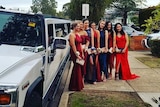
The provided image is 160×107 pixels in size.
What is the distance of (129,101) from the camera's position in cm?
715

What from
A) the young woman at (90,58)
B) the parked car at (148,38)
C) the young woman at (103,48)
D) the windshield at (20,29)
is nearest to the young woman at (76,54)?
the young woman at (90,58)

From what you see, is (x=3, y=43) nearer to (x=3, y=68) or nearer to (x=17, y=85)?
(x=3, y=68)

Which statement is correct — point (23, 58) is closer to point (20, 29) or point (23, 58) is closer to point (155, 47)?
point (20, 29)

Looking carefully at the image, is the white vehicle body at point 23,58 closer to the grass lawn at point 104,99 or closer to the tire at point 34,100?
the tire at point 34,100

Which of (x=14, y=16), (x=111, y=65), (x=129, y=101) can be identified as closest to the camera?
(x=14, y=16)

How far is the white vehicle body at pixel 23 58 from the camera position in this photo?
3658mm

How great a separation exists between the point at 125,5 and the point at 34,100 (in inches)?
1772

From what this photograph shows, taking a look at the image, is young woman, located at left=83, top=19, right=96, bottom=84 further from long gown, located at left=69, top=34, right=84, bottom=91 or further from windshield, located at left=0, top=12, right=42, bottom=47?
windshield, located at left=0, top=12, right=42, bottom=47

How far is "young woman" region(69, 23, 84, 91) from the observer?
7852 millimetres

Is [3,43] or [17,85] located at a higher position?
[3,43]

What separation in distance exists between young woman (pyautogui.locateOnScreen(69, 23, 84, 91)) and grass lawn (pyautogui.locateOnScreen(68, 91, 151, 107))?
31cm

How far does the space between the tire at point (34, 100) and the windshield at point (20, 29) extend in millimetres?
858

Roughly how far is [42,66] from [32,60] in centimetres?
45

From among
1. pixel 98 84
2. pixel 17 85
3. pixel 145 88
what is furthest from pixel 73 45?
pixel 17 85
